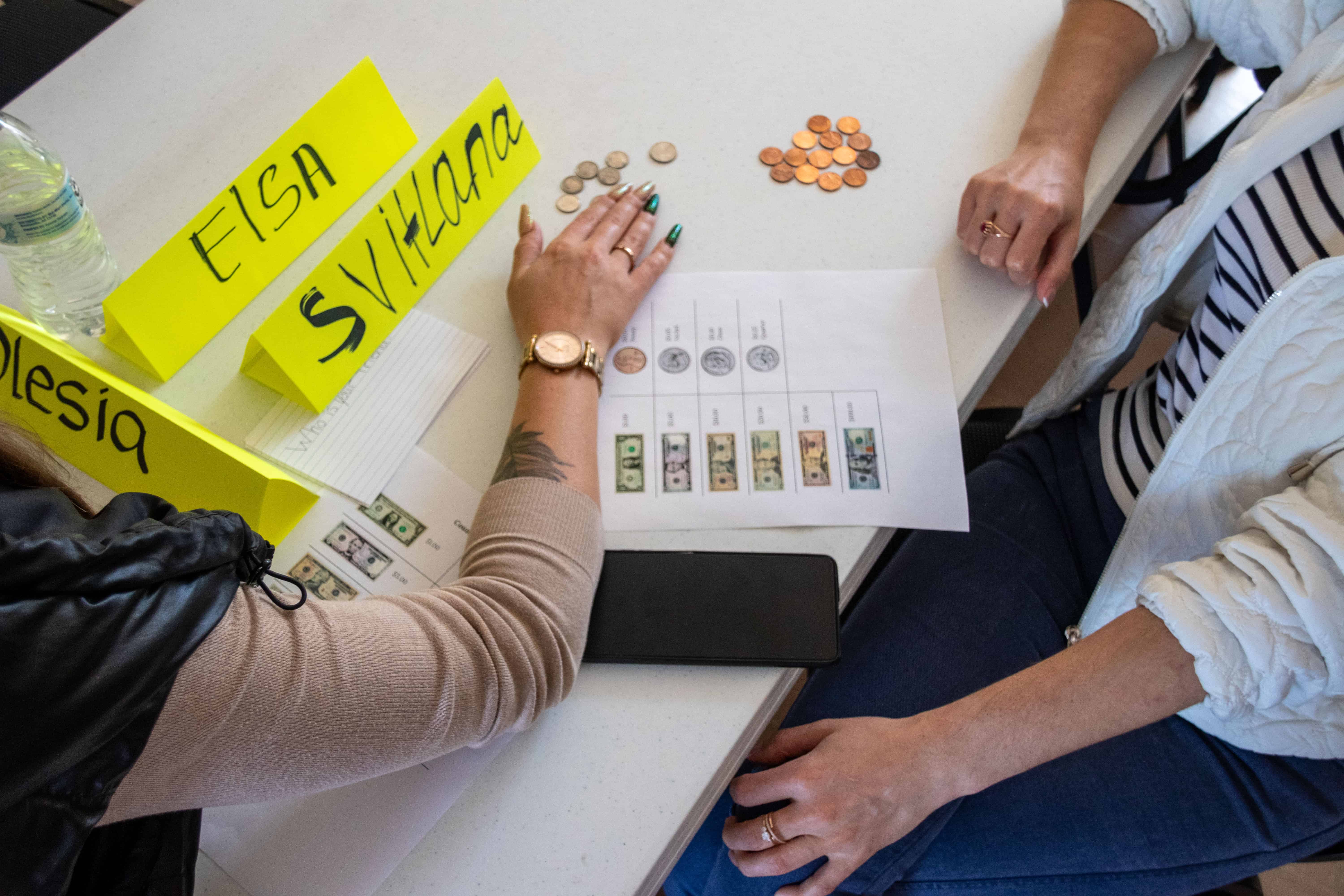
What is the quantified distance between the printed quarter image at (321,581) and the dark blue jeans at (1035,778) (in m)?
0.43

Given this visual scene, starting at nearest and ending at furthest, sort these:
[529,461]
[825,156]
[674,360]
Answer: [529,461]
[674,360]
[825,156]

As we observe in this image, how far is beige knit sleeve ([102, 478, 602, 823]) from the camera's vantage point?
0.44 meters

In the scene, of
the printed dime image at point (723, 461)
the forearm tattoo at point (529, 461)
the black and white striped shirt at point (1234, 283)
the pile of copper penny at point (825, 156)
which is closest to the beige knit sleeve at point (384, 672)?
the forearm tattoo at point (529, 461)

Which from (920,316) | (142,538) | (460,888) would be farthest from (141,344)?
(920,316)

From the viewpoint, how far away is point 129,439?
640 mm

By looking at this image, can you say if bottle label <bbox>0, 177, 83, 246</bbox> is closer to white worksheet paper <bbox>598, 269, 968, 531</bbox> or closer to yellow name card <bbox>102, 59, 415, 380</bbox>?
yellow name card <bbox>102, 59, 415, 380</bbox>

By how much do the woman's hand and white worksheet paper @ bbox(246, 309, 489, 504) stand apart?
7 cm

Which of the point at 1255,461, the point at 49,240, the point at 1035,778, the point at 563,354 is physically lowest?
the point at 1035,778

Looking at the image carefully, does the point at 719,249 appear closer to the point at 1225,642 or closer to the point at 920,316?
the point at 920,316

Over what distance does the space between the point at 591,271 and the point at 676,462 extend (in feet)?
0.66

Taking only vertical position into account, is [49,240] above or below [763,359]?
above

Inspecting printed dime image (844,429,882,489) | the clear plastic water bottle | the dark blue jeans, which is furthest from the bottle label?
the dark blue jeans

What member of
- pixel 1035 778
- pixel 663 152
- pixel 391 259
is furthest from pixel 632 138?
pixel 1035 778

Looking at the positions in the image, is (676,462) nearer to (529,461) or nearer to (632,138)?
(529,461)
